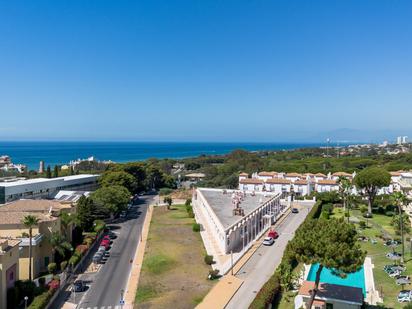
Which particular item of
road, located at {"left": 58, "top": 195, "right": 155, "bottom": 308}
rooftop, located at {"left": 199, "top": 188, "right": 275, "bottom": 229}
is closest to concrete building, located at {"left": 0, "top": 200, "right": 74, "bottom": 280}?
road, located at {"left": 58, "top": 195, "right": 155, "bottom": 308}

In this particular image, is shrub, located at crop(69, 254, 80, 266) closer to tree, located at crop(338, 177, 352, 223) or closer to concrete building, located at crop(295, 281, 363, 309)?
concrete building, located at crop(295, 281, 363, 309)

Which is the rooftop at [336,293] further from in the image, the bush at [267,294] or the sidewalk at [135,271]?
the sidewalk at [135,271]

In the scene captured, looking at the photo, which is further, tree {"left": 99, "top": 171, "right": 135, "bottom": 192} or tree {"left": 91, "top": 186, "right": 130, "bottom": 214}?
tree {"left": 99, "top": 171, "right": 135, "bottom": 192}

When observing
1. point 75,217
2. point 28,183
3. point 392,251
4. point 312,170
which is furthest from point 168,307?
point 312,170

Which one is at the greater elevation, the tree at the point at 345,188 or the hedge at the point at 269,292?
the tree at the point at 345,188

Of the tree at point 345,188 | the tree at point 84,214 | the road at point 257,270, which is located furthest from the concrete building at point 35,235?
the tree at point 345,188

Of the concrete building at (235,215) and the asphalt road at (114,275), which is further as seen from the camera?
the concrete building at (235,215)

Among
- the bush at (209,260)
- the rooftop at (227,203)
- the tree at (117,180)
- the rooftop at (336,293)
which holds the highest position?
the tree at (117,180)

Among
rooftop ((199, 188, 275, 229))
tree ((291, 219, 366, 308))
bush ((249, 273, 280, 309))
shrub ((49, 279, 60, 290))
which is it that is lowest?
shrub ((49, 279, 60, 290))
